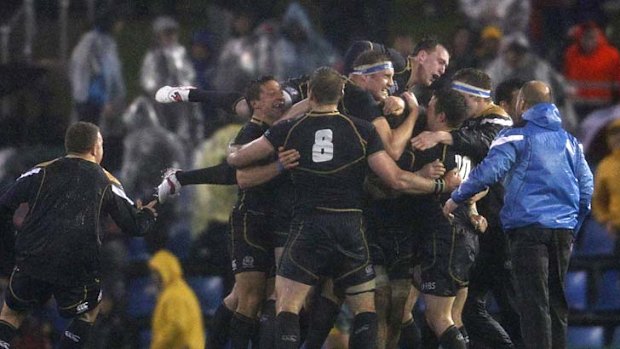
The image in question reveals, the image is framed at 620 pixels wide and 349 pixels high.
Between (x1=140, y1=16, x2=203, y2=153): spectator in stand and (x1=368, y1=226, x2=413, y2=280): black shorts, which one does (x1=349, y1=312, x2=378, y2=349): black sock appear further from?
(x1=140, y1=16, x2=203, y2=153): spectator in stand

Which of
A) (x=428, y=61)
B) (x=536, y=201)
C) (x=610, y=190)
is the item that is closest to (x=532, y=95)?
(x=536, y=201)

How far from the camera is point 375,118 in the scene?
1292 cm

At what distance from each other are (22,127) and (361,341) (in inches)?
315

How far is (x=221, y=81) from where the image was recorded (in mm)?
18984

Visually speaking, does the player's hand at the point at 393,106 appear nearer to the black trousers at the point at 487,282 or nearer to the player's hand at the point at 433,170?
the player's hand at the point at 433,170

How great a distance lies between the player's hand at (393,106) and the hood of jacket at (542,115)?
909mm

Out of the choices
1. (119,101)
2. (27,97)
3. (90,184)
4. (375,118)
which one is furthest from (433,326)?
(27,97)

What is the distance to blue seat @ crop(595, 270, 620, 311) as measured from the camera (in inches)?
711

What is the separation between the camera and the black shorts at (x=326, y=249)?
12.4 m

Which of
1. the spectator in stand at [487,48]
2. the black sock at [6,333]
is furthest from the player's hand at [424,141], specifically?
the spectator in stand at [487,48]

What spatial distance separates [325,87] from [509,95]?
79.6 inches

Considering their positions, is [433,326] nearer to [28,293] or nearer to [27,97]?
[28,293]

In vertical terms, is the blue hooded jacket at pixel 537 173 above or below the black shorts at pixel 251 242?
above

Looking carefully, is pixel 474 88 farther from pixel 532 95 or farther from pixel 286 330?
pixel 286 330
